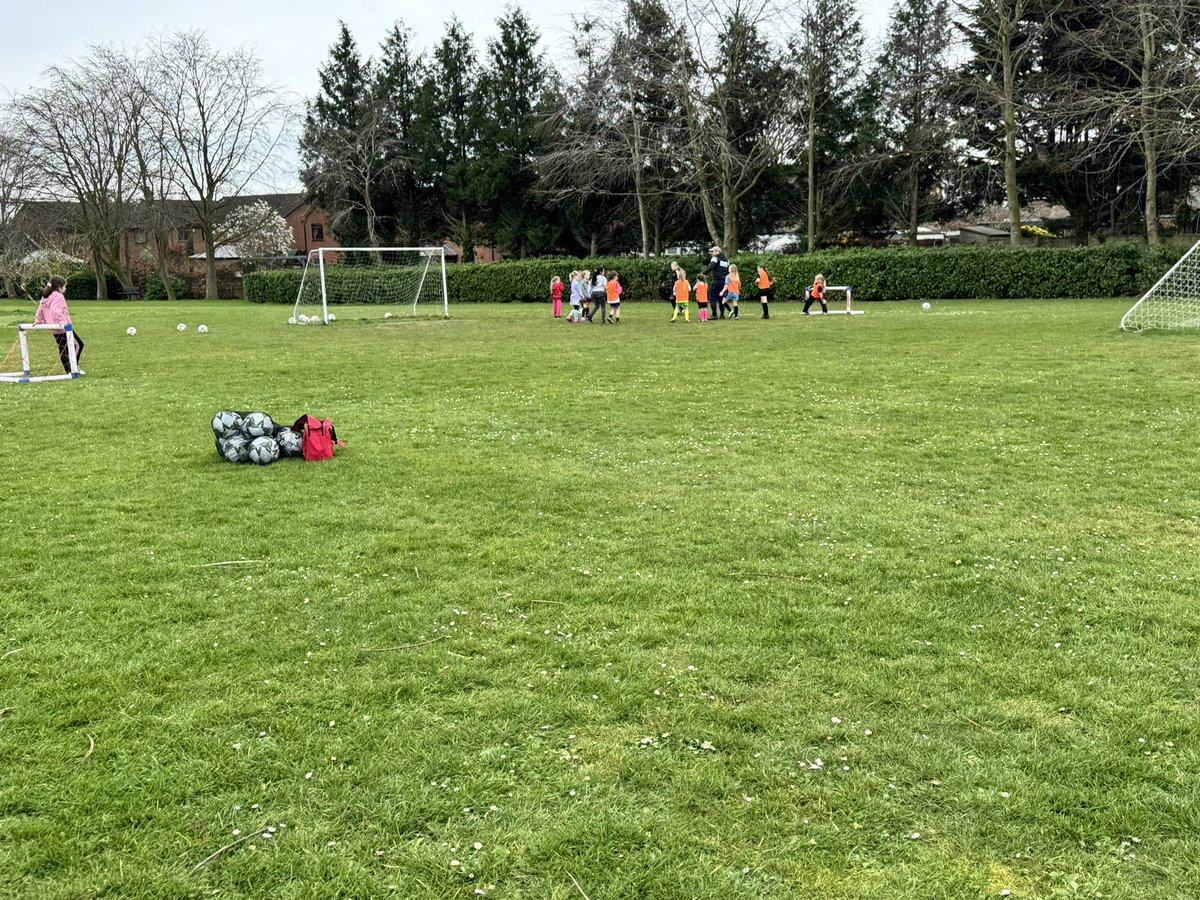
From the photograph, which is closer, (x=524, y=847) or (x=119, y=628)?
(x=524, y=847)

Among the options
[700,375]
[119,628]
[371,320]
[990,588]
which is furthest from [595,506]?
[371,320]

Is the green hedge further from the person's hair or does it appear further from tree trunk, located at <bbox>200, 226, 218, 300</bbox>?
tree trunk, located at <bbox>200, 226, 218, 300</bbox>

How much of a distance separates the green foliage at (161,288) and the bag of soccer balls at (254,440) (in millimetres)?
52016

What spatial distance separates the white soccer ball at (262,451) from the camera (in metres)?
8.52

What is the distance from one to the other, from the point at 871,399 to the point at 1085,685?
311 inches

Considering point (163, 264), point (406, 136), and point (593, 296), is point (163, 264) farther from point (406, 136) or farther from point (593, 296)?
point (593, 296)

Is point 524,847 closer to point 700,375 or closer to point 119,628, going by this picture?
point 119,628

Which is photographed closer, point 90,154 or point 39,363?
point 39,363

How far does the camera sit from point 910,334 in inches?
776

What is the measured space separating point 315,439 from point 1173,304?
64.4ft

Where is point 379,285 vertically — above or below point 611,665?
above

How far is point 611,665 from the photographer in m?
4.27

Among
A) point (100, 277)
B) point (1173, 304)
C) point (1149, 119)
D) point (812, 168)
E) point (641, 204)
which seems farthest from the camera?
point (100, 277)

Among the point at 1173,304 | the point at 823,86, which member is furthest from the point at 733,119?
the point at 1173,304
